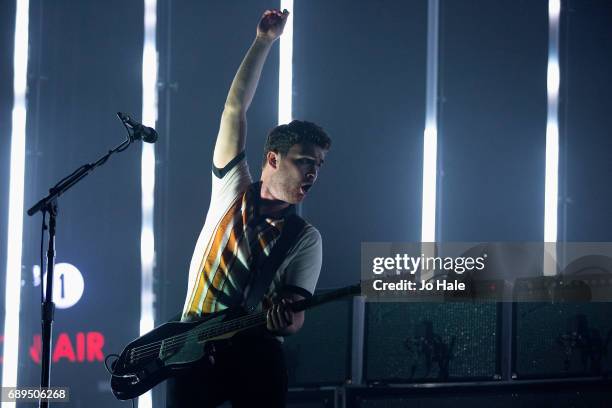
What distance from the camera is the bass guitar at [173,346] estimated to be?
3357 millimetres

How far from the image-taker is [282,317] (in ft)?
11.2

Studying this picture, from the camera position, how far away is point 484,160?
4156 millimetres

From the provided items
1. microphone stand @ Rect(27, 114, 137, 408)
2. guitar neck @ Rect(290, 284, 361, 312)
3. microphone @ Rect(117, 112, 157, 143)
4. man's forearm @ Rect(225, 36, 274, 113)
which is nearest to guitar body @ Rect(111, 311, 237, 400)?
guitar neck @ Rect(290, 284, 361, 312)

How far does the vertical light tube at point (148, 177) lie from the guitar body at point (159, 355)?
0.17 meters

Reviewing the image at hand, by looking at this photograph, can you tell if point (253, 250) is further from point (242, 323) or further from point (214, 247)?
point (242, 323)

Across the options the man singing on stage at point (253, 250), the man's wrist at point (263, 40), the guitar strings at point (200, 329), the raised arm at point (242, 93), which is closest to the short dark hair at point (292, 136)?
the man singing on stage at point (253, 250)

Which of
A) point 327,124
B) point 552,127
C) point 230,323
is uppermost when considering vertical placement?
point 552,127

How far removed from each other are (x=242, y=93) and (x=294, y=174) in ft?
1.56

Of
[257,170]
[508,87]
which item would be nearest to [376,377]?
[257,170]

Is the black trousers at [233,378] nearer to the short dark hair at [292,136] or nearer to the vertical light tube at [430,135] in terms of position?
the short dark hair at [292,136]

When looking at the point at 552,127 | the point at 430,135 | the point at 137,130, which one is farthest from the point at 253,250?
the point at 552,127

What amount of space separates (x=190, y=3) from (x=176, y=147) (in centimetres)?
72

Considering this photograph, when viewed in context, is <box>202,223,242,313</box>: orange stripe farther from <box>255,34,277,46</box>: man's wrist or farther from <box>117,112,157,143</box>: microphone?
<box>255,34,277,46</box>: man's wrist

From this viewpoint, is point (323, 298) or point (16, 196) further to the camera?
→ point (16, 196)
